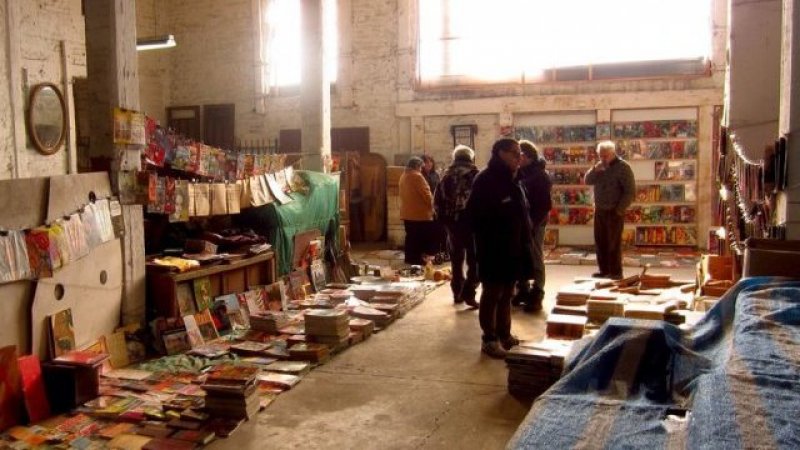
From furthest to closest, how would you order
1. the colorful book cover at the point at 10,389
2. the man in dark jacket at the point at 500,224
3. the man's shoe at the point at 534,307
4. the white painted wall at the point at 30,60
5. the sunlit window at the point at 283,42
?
the sunlit window at the point at 283,42 < the white painted wall at the point at 30,60 < the man's shoe at the point at 534,307 < the man in dark jacket at the point at 500,224 < the colorful book cover at the point at 10,389

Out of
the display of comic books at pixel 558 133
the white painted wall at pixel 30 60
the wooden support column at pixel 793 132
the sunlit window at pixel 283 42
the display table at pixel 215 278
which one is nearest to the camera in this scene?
the wooden support column at pixel 793 132

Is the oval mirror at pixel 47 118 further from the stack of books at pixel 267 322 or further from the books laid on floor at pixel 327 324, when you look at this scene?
the books laid on floor at pixel 327 324

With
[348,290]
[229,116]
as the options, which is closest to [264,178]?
[348,290]

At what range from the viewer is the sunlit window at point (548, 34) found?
1303cm

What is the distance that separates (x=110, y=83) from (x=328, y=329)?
301 centimetres

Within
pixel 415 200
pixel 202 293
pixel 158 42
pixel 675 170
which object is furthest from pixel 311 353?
pixel 675 170

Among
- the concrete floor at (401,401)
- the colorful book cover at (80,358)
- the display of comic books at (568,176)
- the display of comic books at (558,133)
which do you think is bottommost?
the concrete floor at (401,401)

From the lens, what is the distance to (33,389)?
4.82m

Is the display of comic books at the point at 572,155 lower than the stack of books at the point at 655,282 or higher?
higher

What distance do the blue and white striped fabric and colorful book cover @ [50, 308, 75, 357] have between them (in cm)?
423

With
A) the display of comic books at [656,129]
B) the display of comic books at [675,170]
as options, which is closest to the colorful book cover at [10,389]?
the display of comic books at [656,129]

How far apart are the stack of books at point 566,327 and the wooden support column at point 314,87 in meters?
5.61

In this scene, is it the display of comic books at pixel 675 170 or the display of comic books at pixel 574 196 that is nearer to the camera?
the display of comic books at pixel 675 170

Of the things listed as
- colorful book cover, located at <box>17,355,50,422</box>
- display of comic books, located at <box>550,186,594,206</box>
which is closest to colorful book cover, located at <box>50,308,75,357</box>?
colorful book cover, located at <box>17,355,50,422</box>
